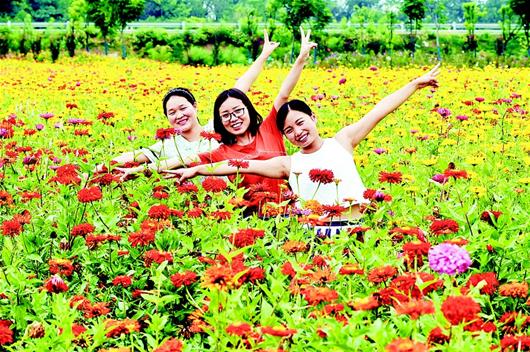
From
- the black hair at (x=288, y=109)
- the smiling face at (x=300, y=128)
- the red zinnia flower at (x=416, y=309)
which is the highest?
the black hair at (x=288, y=109)

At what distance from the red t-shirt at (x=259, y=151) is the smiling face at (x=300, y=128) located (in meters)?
0.39

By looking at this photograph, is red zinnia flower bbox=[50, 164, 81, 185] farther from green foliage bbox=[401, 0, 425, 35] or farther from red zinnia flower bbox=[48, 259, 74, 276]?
green foliage bbox=[401, 0, 425, 35]

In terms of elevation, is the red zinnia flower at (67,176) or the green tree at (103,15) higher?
the green tree at (103,15)

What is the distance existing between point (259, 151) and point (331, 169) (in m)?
0.74

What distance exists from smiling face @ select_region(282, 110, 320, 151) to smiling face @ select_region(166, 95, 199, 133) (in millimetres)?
945

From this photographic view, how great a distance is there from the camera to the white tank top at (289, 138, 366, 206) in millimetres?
4062

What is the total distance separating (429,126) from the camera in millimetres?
7332

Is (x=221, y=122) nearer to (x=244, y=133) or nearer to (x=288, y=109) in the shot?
(x=244, y=133)

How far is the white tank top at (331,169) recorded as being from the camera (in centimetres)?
406

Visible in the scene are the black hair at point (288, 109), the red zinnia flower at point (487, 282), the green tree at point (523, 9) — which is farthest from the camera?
the green tree at point (523, 9)

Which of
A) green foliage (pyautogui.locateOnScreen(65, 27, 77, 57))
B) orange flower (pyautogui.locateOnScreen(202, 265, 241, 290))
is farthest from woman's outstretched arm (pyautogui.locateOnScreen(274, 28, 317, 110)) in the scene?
green foliage (pyautogui.locateOnScreen(65, 27, 77, 57))

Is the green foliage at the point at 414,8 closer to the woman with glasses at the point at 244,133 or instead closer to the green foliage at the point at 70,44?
the green foliage at the point at 70,44

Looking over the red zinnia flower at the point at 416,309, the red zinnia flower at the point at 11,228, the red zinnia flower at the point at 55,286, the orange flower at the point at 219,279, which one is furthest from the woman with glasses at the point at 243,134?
the red zinnia flower at the point at 416,309

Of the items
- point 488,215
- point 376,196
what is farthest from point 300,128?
point 488,215
